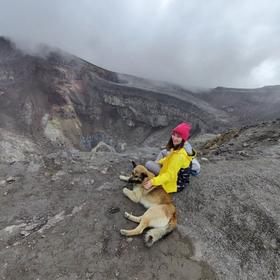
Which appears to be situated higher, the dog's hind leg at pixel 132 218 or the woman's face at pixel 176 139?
the woman's face at pixel 176 139

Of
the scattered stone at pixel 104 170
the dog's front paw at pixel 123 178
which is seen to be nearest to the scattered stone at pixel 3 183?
the scattered stone at pixel 104 170

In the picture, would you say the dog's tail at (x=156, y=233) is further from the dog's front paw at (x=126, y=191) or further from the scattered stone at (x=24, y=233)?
the scattered stone at (x=24, y=233)

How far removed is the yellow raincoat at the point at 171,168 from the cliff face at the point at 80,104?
1146 inches

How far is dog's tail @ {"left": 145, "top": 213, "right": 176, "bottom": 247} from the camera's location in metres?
Answer: 5.39

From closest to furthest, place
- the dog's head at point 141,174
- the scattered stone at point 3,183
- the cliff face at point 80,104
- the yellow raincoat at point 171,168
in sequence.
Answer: the yellow raincoat at point 171,168 < the dog's head at point 141,174 < the scattered stone at point 3,183 < the cliff face at point 80,104

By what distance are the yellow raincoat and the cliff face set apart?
29.1 m

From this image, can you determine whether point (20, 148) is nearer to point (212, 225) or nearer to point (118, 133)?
point (118, 133)

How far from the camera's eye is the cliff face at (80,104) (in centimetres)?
3594

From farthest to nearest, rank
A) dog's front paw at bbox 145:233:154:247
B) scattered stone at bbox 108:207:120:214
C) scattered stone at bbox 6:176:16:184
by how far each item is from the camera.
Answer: scattered stone at bbox 6:176:16:184, scattered stone at bbox 108:207:120:214, dog's front paw at bbox 145:233:154:247

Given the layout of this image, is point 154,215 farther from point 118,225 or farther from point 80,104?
point 80,104

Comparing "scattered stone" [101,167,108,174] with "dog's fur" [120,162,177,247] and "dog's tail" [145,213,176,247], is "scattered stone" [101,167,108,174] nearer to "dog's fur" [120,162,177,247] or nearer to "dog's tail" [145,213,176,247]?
"dog's fur" [120,162,177,247]

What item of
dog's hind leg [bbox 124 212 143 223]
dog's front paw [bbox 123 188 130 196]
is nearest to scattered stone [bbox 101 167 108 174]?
dog's front paw [bbox 123 188 130 196]

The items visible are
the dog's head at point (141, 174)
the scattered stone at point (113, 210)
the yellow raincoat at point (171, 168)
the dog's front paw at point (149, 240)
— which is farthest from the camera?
the dog's head at point (141, 174)

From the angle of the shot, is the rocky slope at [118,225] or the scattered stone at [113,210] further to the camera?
the scattered stone at [113,210]
